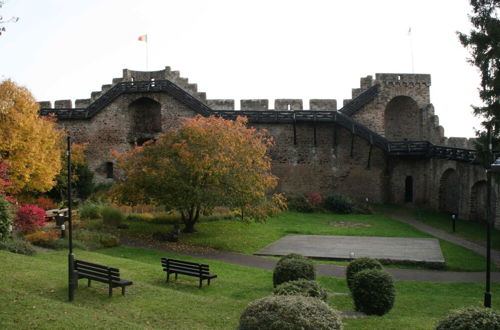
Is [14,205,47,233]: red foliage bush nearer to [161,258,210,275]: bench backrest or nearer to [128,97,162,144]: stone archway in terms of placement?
[161,258,210,275]: bench backrest

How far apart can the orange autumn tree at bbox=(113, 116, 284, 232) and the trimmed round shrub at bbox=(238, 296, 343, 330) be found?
1502 centimetres

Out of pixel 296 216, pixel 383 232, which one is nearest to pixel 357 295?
pixel 383 232

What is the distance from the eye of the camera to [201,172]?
2253cm

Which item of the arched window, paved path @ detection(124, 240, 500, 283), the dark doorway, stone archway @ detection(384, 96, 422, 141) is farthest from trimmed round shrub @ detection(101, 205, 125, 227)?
stone archway @ detection(384, 96, 422, 141)

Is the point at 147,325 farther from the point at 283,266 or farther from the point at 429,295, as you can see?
the point at 429,295

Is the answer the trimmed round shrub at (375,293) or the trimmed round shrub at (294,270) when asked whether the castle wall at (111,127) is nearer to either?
the trimmed round shrub at (294,270)

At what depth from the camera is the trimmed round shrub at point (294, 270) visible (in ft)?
45.1

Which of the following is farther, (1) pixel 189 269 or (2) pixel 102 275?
(1) pixel 189 269

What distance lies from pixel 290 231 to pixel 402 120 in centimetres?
1621

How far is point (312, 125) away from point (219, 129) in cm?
1365

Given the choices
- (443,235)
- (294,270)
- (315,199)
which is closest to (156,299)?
(294,270)

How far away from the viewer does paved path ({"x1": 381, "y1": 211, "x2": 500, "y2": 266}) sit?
2130 cm

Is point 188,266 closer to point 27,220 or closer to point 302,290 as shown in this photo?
point 302,290

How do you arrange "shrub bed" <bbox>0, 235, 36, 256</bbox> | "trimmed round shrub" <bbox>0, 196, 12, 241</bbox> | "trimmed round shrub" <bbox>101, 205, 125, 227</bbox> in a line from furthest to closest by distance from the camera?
1. "trimmed round shrub" <bbox>101, 205, 125, 227</bbox>
2. "shrub bed" <bbox>0, 235, 36, 256</bbox>
3. "trimmed round shrub" <bbox>0, 196, 12, 241</bbox>
